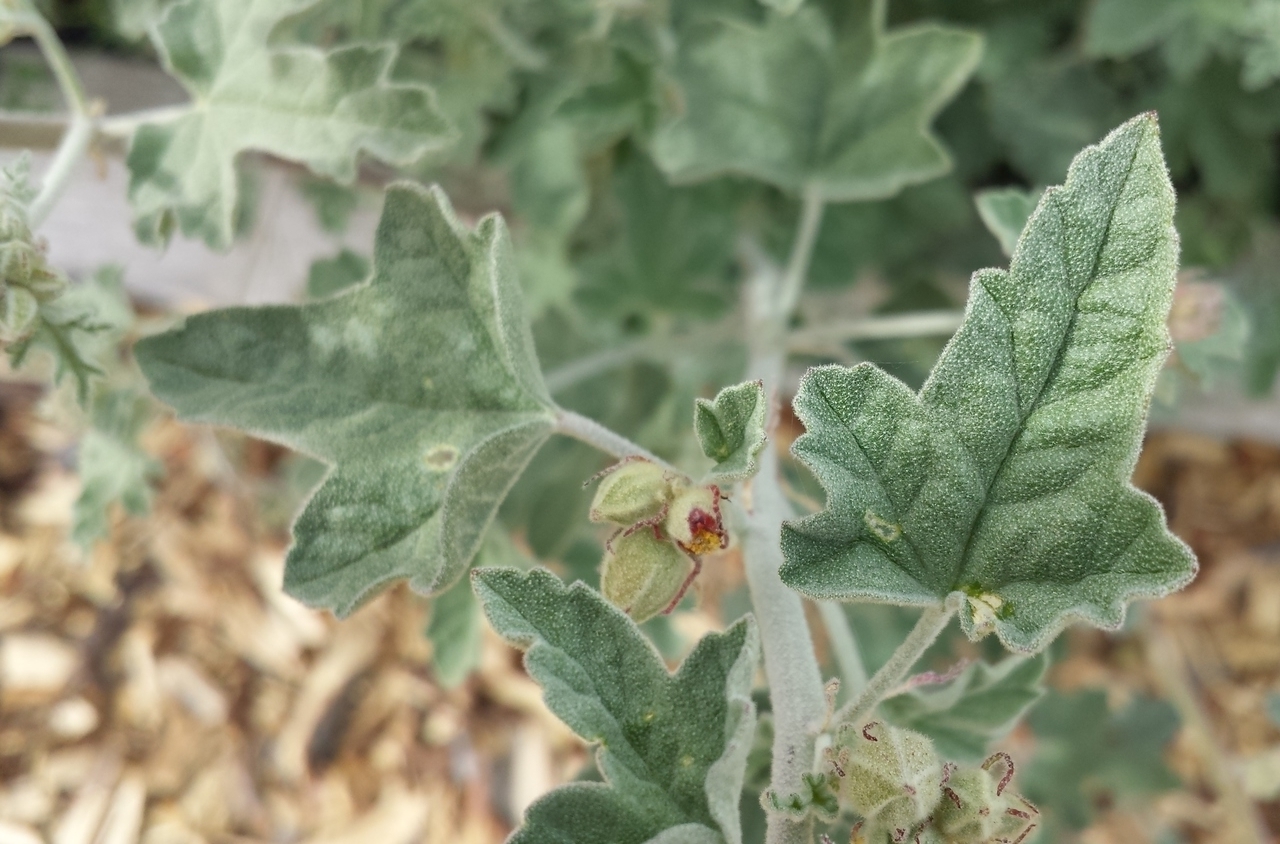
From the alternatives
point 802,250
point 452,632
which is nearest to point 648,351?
point 802,250

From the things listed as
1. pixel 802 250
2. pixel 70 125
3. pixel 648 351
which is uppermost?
pixel 70 125

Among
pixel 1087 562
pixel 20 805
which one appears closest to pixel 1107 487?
pixel 1087 562

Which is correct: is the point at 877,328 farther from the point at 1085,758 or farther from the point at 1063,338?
the point at 1085,758

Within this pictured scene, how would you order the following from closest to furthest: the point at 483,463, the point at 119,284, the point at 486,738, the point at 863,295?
the point at 483,463 < the point at 119,284 < the point at 863,295 < the point at 486,738

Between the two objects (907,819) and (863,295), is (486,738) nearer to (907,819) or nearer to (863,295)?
(863,295)

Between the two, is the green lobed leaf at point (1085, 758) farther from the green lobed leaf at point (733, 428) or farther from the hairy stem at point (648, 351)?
the green lobed leaf at point (733, 428)

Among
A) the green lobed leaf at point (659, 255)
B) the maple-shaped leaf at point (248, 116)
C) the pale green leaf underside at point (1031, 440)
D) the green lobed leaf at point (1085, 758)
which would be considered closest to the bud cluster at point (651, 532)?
the pale green leaf underside at point (1031, 440)
